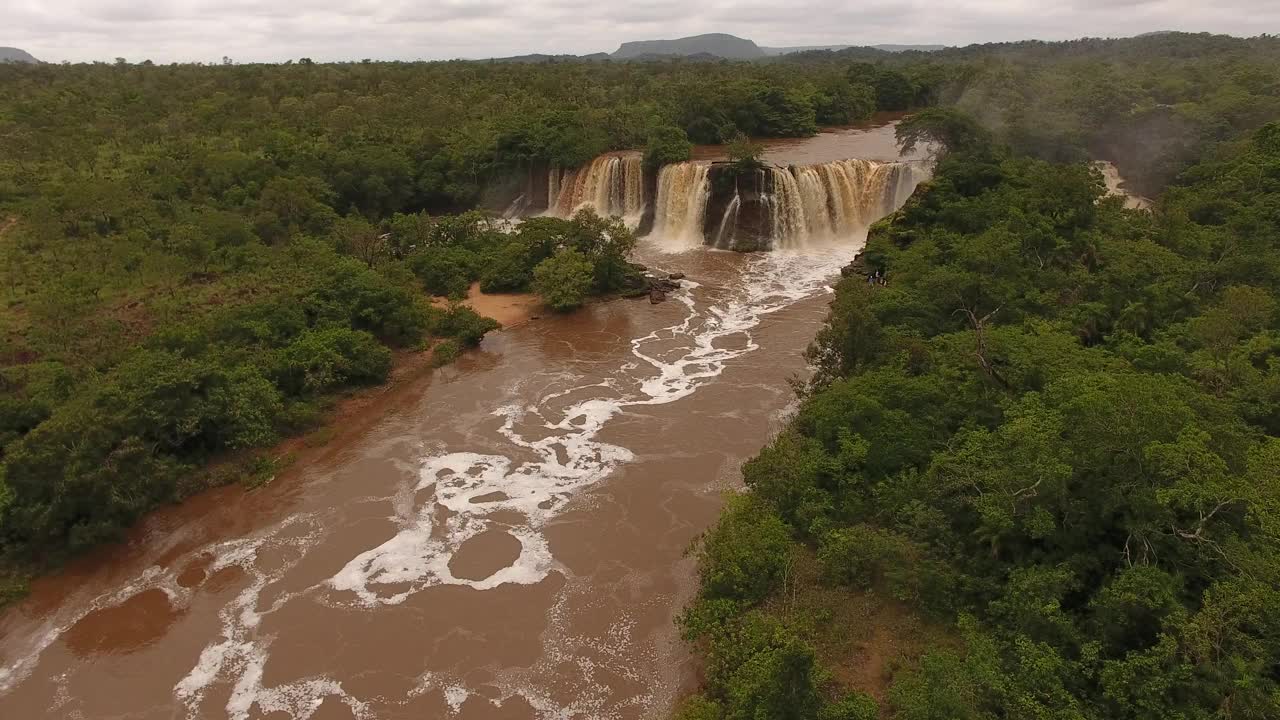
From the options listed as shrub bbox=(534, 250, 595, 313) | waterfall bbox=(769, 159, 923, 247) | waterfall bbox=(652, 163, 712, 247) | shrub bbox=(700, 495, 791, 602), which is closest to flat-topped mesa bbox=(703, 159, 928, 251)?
waterfall bbox=(769, 159, 923, 247)

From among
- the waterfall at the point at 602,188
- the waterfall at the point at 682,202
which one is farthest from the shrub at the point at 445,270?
the waterfall at the point at 682,202

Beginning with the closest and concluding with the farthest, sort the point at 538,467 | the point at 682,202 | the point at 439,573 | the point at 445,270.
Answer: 1. the point at 439,573
2. the point at 538,467
3. the point at 445,270
4. the point at 682,202

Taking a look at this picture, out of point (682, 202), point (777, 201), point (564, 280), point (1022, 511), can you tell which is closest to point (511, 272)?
point (564, 280)

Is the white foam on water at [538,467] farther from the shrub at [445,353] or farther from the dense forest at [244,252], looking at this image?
the dense forest at [244,252]

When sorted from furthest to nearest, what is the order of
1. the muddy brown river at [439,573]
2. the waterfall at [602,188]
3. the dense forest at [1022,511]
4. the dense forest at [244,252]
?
1. the waterfall at [602,188]
2. the dense forest at [244,252]
3. the muddy brown river at [439,573]
4. the dense forest at [1022,511]

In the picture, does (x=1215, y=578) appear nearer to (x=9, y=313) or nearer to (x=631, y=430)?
(x=631, y=430)

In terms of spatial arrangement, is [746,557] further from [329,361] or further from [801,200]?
[801,200]

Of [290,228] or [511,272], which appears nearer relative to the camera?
[511,272]

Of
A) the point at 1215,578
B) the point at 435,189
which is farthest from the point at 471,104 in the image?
the point at 1215,578
